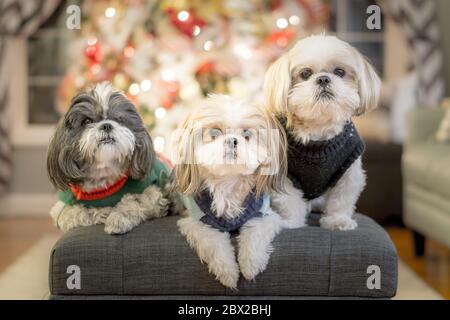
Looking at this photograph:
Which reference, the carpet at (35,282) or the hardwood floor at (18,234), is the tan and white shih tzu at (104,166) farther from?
the hardwood floor at (18,234)

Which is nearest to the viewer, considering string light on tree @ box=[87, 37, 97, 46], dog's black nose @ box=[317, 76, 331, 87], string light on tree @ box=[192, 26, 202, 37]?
dog's black nose @ box=[317, 76, 331, 87]

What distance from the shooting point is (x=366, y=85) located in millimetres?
1849

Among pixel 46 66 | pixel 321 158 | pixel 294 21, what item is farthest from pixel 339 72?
pixel 46 66

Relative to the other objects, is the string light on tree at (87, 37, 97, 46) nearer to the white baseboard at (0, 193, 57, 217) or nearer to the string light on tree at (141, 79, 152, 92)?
the string light on tree at (141, 79, 152, 92)

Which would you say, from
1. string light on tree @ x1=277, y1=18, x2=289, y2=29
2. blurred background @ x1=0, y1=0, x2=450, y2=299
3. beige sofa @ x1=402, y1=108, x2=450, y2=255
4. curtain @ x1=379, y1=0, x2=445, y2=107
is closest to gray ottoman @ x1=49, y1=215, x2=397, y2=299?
blurred background @ x1=0, y1=0, x2=450, y2=299

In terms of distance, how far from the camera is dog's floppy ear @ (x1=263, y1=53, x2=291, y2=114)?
185cm

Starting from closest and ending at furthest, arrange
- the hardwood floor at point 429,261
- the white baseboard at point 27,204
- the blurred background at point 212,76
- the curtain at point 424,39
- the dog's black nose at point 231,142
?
the dog's black nose at point 231,142 → the hardwood floor at point 429,261 → the blurred background at point 212,76 → the curtain at point 424,39 → the white baseboard at point 27,204

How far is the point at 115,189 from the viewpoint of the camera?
200 cm

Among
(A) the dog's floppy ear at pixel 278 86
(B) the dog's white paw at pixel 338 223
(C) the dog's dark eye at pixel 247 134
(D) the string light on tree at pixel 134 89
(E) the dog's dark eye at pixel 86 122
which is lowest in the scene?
(B) the dog's white paw at pixel 338 223

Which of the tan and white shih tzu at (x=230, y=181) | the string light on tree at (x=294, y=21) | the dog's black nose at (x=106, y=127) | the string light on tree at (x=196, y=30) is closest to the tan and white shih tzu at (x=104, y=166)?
the dog's black nose at (x=106, y=127)

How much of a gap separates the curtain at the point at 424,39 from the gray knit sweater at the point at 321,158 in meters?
2.41

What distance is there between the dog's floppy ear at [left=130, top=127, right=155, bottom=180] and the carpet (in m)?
0.60

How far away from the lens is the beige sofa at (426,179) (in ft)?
9.90

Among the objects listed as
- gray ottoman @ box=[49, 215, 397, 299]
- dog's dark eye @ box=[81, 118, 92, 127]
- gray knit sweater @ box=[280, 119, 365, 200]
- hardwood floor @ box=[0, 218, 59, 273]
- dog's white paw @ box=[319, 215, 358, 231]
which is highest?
dog's dark eye @ box=[81, 118, 92, 127]
